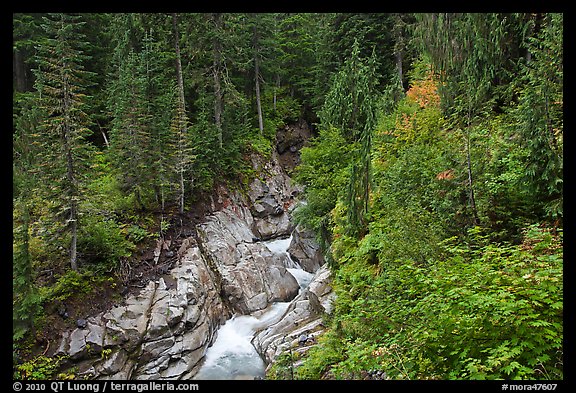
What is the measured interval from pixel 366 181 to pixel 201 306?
27.2 feet

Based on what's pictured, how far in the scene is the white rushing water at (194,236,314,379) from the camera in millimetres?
12086

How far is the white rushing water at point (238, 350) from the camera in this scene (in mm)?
12086

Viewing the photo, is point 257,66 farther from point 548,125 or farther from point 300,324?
point 548,125

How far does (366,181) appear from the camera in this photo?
10508 mm

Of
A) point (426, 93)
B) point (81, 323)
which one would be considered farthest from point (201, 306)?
point (426, 93)

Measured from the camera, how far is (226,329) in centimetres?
1435

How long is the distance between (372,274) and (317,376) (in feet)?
8.87

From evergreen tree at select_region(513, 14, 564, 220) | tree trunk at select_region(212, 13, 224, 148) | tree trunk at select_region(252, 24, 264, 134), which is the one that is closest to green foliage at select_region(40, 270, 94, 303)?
tree trunk at select_region(212, 13, 224, 148)

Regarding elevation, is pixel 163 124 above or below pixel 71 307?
above

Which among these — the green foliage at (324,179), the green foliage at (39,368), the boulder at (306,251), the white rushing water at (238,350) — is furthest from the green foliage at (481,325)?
the boulder at (306,251)
